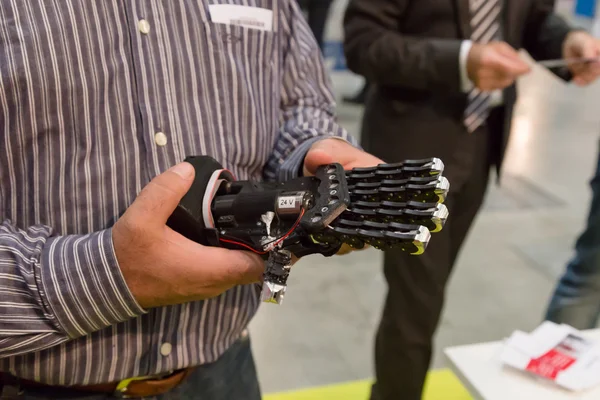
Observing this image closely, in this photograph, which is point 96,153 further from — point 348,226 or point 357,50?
point 357,50

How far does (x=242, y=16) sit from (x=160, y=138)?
0.19 meters

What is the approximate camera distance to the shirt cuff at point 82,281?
564 millimetres

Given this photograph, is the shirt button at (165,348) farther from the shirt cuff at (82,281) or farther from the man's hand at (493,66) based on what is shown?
the man's hand at (493,66)

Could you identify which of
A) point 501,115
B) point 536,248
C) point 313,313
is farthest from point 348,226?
point 536,248

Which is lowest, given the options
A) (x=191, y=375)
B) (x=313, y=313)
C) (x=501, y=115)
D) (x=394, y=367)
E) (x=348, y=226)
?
(x=313, y=313)

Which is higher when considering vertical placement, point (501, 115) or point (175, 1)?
point (175, 1)

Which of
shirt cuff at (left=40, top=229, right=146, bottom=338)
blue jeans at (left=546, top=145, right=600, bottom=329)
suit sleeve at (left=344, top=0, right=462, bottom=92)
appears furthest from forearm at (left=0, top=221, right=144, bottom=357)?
blue jeans at (left=546, top=145, right=600, bottom=329)

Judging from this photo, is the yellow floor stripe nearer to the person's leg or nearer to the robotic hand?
the person's leg

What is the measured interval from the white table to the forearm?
0.62 meters

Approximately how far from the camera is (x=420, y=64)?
118 centimetres

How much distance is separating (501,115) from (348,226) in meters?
0.95

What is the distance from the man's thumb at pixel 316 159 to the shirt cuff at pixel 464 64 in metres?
0.62

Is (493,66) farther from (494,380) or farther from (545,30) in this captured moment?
(494,380)

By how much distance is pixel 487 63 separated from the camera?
45.5 inches
